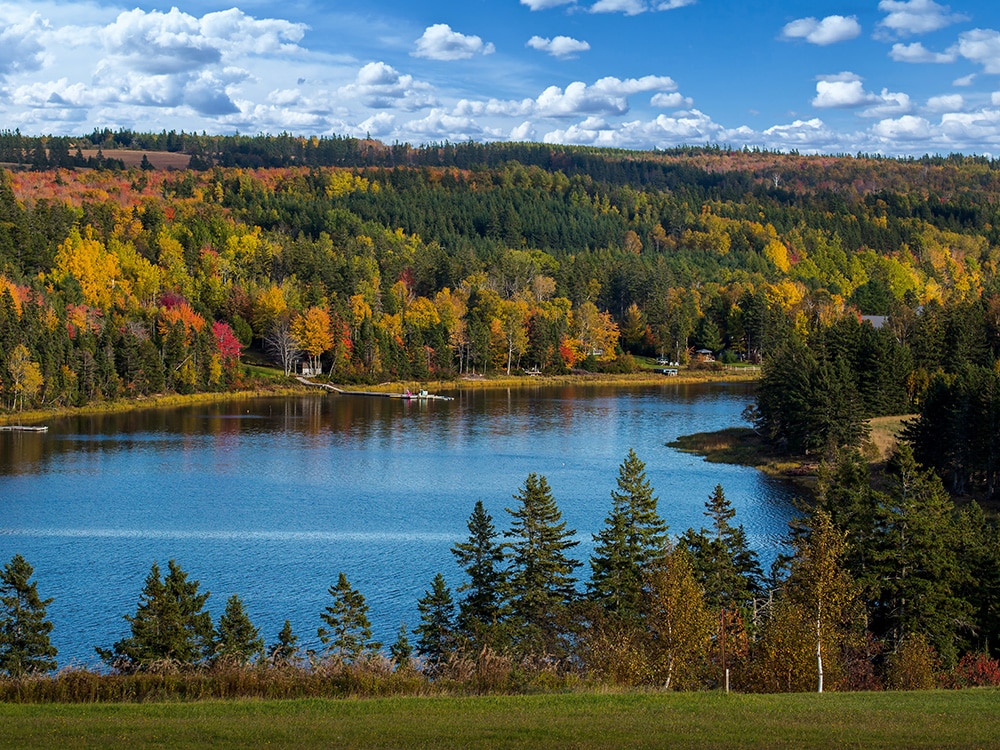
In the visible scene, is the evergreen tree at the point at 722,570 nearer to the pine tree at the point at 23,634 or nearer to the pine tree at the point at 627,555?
the pine tree at the point at 627,555

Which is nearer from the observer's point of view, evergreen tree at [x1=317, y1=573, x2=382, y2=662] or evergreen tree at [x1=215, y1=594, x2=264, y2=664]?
evergreen tree at [x1=215, y1=594, x2=264, y2=664]

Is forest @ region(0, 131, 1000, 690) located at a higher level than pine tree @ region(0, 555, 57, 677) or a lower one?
higher

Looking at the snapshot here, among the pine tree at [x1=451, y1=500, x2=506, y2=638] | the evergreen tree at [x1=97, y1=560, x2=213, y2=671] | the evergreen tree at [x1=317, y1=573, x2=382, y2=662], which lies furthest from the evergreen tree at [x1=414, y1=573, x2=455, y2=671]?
the evergreen tree at [x1=97, y1=560, x2=213, y2=671]

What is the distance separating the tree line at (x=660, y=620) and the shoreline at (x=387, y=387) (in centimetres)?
5295

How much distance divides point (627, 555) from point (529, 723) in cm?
1243

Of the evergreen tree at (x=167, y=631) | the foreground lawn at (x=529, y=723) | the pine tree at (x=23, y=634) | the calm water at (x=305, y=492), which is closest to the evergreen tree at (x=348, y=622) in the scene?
the evergreen tree at (x=167, y=631)

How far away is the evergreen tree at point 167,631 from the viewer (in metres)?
23.6

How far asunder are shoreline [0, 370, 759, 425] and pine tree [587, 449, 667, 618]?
2218 inches

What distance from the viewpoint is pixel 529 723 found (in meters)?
16.0

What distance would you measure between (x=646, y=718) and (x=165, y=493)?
38537mm

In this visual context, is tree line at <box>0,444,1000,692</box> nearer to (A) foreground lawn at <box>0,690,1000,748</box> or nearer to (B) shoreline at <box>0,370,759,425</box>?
(A) foreground lawn at <box>0,690,1000,748</box>

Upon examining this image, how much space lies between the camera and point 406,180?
18500cm

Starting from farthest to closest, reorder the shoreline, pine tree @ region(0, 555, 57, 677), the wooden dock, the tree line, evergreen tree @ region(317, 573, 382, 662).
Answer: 1. the wooden dock
2. the shoreline
3. evergreen tree @ region(317, 573, 382, 662)
4. pine tree @ region(0, 555, 57, 677)
5. the tree line

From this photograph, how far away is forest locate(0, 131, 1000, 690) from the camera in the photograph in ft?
81.2
